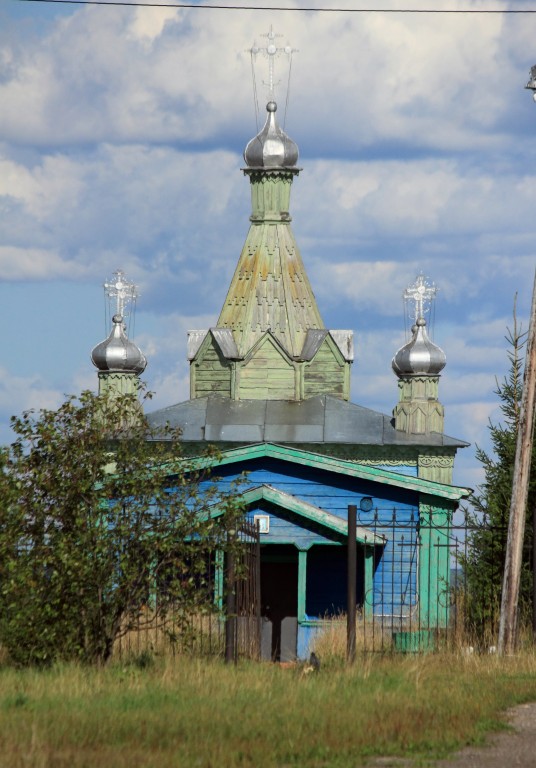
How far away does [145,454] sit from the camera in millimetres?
14859

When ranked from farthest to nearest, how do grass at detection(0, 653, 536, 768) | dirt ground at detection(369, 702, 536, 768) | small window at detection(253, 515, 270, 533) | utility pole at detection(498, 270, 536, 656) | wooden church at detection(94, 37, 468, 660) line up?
wooden church at detection(94, 37, 468, 660) → small window at detection(253, 515, 270, 533) → utility pole at detection(498, 270, 536, 656) → dirt ground at detection(369, 702, 536, 768) → grass at detection(0, 653, 536, 768)

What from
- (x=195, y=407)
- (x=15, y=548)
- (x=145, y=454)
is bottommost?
(x=15, y=548)

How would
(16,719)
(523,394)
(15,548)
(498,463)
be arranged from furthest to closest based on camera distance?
1. (498,463)
2. (523,394)
3. (15,548)
4. (16,719)

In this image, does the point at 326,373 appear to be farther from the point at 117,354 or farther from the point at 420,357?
the point at 117,354

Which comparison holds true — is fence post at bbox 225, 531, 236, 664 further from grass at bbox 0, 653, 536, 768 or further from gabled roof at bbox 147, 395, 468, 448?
gabled roof at bbox 147, 395, 468, 448

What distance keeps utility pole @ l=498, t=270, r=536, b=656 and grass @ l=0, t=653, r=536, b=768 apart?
6.77ft

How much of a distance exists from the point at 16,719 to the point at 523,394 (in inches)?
344

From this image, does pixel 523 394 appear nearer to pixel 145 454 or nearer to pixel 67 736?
pixel 145 454

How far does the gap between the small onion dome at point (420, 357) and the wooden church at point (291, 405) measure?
2 cm

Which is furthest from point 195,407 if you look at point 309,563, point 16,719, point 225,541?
point 16,719

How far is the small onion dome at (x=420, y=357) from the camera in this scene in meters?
34.8

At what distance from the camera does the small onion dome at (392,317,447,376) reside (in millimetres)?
34812

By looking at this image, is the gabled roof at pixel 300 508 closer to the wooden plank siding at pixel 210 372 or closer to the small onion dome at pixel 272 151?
the wooden plank siding at pixel 210 372

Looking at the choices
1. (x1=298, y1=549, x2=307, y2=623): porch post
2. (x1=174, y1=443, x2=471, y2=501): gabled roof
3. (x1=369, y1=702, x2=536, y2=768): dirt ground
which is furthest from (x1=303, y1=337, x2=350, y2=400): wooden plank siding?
(x1=369, y1=702, x2=536, y2=768): dirt ground
